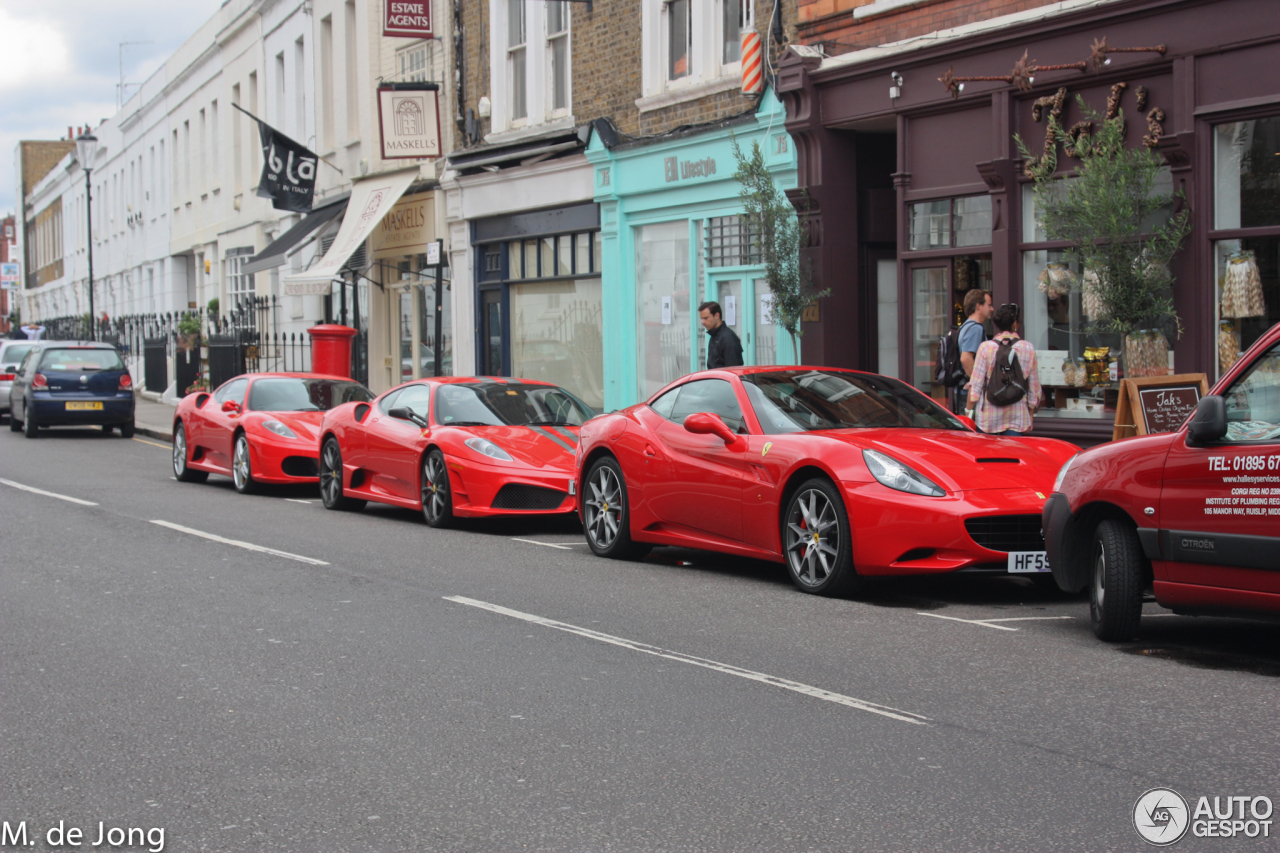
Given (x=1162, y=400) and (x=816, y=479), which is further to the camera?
Answer: (x=1162, y=400)

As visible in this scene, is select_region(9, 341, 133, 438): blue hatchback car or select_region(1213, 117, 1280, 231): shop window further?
select_region(9, 341, 133, 438): blue hatchback car

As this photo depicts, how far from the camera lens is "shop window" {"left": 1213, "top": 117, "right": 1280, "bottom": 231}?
40.3 ft

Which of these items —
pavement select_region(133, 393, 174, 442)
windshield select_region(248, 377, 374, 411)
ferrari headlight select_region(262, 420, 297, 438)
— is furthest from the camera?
pavement select_region(133, 393, 174, 442)

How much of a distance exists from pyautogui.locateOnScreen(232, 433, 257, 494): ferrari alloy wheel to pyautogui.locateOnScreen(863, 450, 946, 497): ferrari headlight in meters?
9.38

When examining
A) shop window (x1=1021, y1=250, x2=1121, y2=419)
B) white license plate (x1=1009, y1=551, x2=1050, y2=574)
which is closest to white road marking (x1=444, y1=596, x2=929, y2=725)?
white license plate (x1=1009, y1=551, x2=1050, y2=574)

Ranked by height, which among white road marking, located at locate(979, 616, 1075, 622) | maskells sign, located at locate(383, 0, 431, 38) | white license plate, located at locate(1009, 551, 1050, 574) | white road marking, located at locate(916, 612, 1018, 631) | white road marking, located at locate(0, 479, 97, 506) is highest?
maskells sign, located at locate(383, 0, 431, 38)

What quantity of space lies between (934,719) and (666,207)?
14.8 m

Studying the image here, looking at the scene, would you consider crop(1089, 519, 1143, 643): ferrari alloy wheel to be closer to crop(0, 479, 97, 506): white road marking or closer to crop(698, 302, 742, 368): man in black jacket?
crop(698, 302, 742, 368): man in black jacket

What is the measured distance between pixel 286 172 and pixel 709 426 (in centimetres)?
2196

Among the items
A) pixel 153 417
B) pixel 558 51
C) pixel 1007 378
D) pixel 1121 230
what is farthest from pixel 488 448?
pixel 153 417

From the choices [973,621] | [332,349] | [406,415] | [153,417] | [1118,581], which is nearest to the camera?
[1118,581]

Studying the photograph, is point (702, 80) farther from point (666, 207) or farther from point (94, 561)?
point (94, 561)

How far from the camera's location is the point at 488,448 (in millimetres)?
12406

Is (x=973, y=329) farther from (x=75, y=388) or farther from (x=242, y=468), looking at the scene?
(x=75, y=388)
